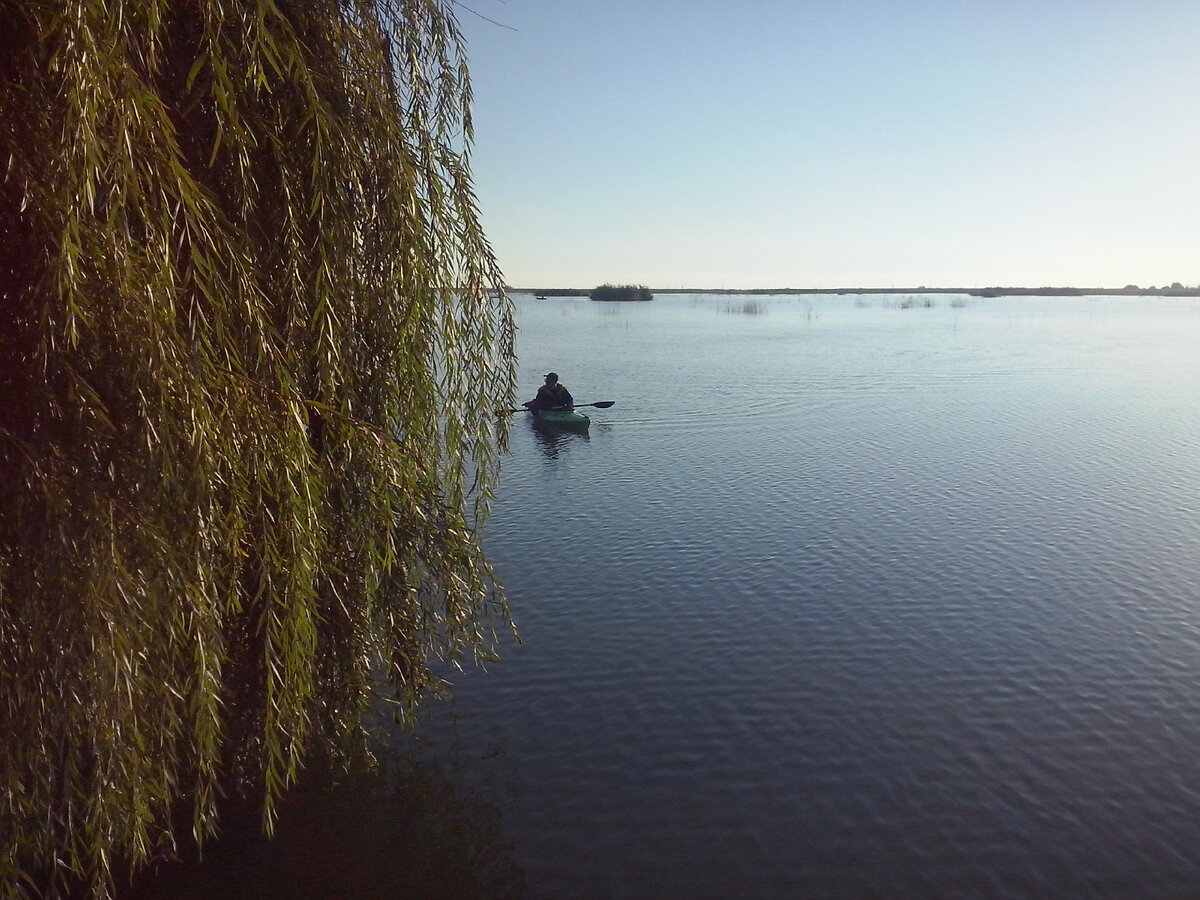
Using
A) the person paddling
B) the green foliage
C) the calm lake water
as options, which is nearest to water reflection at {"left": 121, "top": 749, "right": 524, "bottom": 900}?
the calm lake water

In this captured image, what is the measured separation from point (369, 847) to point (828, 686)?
6.78 metres

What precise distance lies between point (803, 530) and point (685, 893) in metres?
12.0

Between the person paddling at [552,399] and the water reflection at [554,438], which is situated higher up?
the person paddling at [552,399]

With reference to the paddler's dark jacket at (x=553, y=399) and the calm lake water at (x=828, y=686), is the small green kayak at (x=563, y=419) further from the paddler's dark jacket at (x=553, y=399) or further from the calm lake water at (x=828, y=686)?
the calm lake water at (x=828, y=686)

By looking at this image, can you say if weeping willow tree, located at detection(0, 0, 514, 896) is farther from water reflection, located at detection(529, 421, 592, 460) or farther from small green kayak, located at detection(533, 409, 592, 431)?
small green kayak, located at detection(533, 409, 592, 431)

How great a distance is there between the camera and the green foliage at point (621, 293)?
145375 millimetres

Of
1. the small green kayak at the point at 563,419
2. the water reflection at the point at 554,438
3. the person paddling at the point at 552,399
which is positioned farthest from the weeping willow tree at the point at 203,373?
the person paddling at the point at 552,399

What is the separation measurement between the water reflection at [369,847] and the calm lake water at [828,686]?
0.16 ft

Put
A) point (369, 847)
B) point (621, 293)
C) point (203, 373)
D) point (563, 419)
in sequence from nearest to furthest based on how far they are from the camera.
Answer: point (203, 373), point (369, 847), point (563, 419), point (621, 293)

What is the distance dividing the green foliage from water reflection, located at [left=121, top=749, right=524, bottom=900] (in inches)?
5417

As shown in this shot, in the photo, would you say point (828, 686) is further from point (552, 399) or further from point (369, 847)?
point (552, 399)

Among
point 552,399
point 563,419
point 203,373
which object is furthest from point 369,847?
point 552,399

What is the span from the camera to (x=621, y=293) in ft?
494

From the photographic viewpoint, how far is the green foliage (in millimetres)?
145375
